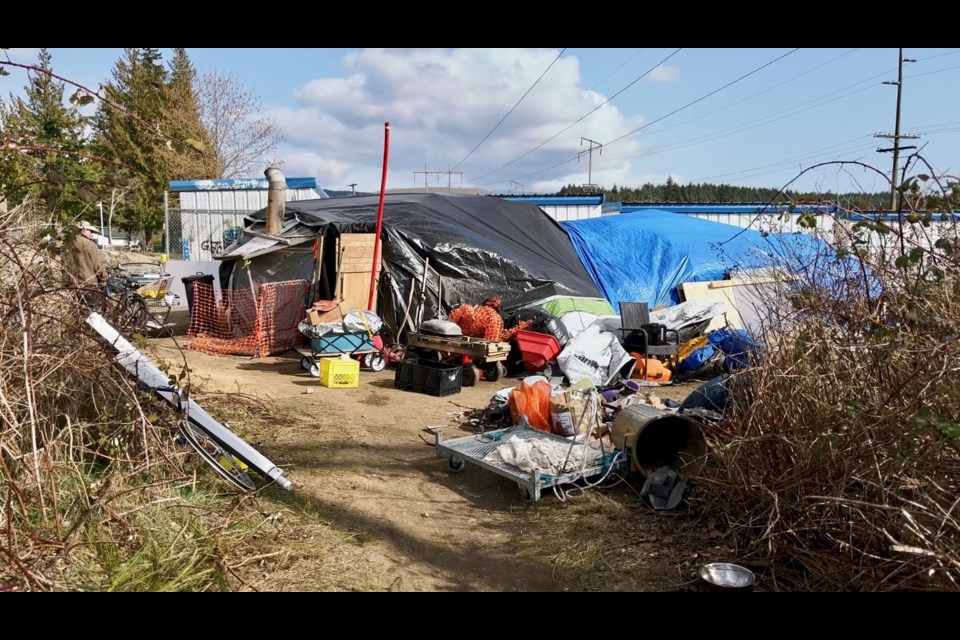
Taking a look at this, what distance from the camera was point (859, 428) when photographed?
11.3 ft

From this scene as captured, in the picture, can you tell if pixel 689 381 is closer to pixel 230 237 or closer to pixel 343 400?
pixel 343 400

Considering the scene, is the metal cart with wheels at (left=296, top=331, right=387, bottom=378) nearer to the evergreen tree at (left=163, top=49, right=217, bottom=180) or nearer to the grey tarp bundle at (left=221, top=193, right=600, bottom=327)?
the grey tarp bundle at (left=221, top=193, right=600, bottom=327)

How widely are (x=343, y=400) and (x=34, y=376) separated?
461 cm

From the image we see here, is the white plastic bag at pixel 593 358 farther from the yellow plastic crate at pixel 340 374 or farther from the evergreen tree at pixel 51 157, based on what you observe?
the evergreen tree at pixel 51 157

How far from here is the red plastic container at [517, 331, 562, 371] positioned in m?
10.1

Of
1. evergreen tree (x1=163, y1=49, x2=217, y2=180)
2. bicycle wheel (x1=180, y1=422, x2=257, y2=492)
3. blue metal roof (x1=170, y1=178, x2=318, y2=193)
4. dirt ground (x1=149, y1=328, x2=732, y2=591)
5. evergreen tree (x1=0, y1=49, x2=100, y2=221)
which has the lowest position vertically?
dirt ground (x1=149, y1=328, x2=732, y2=591)

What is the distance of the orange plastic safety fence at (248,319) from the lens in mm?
11562

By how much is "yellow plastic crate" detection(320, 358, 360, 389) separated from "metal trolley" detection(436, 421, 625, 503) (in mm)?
3320

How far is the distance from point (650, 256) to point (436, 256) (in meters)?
4.66

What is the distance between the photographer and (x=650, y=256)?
13734mm

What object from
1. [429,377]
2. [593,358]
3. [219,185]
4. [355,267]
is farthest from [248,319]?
[219,185]

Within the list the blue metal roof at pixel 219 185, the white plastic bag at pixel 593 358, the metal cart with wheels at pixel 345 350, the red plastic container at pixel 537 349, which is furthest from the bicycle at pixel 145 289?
the white plastic bag at pixel 593 358

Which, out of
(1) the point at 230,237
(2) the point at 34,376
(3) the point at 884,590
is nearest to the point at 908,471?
(3) the point at 884,590

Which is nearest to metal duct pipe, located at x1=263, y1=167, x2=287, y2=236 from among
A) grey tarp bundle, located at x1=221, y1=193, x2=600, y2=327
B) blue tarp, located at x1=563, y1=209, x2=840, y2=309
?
grey tarp bundle, located at x1=221, y1=193, x2=600, y2=327
